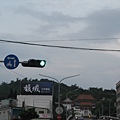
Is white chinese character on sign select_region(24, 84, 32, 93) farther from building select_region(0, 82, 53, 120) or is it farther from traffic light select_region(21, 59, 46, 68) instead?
traffic light select_region(21, 59, 46, 68)

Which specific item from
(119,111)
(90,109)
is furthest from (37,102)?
(90,109)

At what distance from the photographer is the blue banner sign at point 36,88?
98.4m

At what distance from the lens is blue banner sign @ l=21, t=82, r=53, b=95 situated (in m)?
98.4

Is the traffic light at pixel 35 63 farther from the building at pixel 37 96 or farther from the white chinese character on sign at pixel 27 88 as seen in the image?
the white chinese character on sign at pixel 27 88

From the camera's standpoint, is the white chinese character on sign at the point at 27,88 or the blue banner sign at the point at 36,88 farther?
the white chinese character on sign at the point at 27,88

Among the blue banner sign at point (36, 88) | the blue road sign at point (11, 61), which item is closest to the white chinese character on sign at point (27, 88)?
the blue banner sign at point (36, 88)

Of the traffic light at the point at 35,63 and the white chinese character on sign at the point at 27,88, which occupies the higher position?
the white chinese character on sign at the point at 27,88

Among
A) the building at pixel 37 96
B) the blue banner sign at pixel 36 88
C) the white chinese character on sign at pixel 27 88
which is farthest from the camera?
the white chinese character on sign at pixel 27 88

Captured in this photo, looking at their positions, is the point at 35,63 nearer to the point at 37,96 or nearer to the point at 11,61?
the point at 11,61

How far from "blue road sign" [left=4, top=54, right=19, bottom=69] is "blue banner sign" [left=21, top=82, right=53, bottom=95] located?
76412mm

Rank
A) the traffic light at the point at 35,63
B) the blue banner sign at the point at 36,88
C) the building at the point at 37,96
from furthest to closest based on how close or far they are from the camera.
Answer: the blue banner sign at the point at 36,88, the building at the point at 37,96, the traffic light at the point at 35,63

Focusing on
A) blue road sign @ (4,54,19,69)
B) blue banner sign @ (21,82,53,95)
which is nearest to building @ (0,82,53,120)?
blue banner sign @ (21,82,53,95)

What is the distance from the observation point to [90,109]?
645 ft

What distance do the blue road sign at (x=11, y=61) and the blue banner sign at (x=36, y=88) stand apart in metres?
76.4
